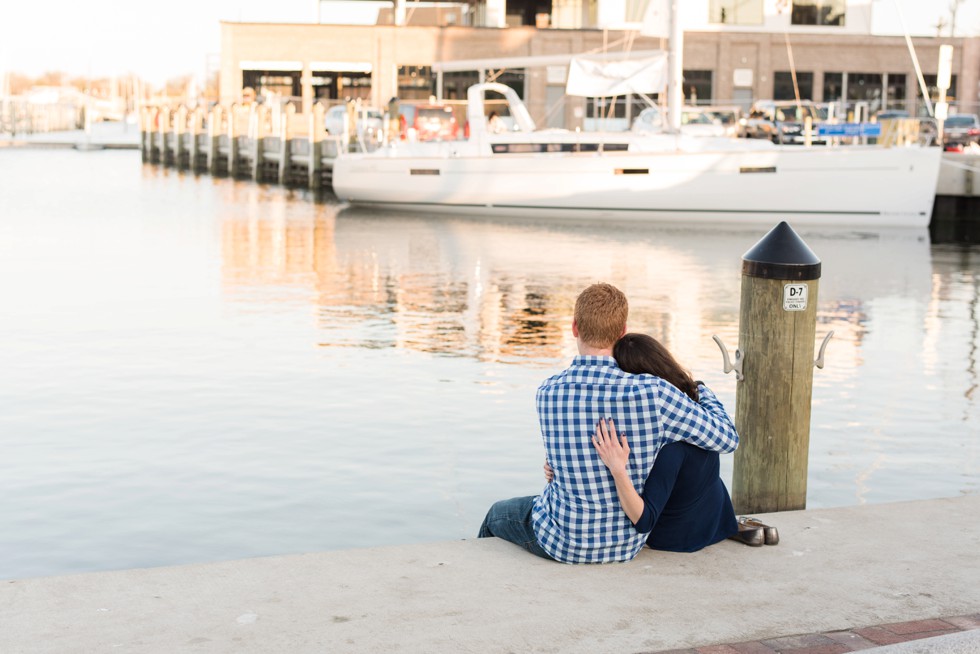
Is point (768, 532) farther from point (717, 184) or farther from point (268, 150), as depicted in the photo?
point (268, 150)

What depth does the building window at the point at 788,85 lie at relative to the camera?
60.6 m

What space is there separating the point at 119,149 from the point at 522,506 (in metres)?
77.3

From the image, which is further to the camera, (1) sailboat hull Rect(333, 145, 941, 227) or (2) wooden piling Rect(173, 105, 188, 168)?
(2) wooden piling Rect(173, 105, 188, 168)

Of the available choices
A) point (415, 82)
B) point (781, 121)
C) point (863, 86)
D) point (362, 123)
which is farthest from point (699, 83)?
point (362, 123)

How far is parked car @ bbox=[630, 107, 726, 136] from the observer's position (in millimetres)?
31688

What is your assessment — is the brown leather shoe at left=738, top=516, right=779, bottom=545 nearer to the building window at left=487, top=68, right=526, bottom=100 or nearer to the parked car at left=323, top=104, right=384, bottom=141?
the parked car at left=323, top=104, right=384, bottom=141

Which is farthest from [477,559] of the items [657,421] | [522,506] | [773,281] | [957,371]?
[957,371]

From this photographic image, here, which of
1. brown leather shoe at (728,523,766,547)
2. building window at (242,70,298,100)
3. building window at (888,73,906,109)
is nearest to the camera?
brown leather shoe at (728,523,766,547)

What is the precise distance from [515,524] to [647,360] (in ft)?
3.03

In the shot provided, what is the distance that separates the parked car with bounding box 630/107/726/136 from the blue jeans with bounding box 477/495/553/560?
2560 cm

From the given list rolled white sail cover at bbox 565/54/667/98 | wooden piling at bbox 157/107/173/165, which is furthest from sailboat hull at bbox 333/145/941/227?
wooden piling at bbox 157/107/173/165

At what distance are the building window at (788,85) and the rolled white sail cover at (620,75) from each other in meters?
32.2

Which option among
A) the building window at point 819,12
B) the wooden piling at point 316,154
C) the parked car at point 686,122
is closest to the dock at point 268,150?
the wooden piling at point 316,154

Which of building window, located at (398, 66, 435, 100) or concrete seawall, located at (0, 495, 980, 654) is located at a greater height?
building window, located at (398, 66, 435, 100)
